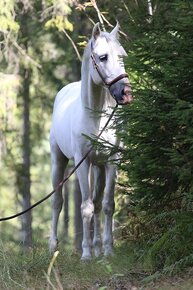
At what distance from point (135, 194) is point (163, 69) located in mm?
1108

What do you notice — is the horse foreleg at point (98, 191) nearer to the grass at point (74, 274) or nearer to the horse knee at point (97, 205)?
the horse knee at point (97, 205)

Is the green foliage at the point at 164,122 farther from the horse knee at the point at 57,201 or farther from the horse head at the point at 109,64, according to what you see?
the horse knee at the point at 57,201

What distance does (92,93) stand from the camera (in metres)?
8.14

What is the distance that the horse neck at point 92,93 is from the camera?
8.15 meters

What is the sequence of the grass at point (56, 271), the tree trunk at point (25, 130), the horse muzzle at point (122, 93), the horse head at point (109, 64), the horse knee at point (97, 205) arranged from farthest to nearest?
the tree trunk at point (25, 130) < the horse knee at point (97, 205) < the horse head at point (109, 64) < the horse muzzle at point (122, 93) < the grass at point (56, 271)

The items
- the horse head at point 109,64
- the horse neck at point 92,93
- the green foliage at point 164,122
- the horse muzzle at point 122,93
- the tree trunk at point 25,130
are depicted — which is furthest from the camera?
the tree trunk at point 25,130

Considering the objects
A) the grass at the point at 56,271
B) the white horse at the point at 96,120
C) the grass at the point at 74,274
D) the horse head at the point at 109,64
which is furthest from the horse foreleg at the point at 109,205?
the horse head at the point at 109,64

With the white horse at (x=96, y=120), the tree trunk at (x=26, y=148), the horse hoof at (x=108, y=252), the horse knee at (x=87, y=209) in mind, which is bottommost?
the tree trunk at (x=26, y=148)

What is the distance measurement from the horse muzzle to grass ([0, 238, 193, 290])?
1.70 meters

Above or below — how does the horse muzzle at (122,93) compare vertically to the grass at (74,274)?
above

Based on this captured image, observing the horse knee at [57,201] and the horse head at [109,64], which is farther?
the horse knee at [57,201]

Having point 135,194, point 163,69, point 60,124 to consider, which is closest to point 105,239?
point 60,124

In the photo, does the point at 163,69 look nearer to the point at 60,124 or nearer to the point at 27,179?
the point at 60,124

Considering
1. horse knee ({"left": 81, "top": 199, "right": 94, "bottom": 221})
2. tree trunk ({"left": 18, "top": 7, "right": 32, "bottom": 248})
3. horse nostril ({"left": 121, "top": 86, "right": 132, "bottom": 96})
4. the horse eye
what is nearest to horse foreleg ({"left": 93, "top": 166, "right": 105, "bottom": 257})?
horse knee ({"left": 81, "top": 199, "right": 94, "bottom": 221})
